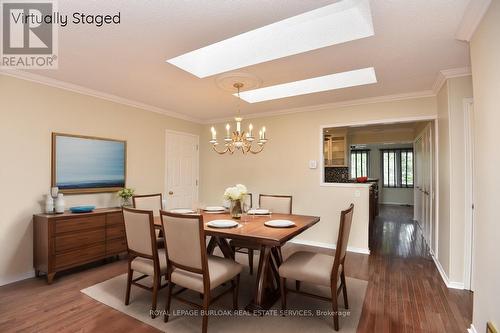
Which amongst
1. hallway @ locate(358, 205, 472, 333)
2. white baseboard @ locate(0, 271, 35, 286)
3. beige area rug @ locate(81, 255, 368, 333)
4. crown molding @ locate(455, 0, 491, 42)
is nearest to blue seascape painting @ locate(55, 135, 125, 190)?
white baseboard @ locate(0, 271, 35, 286)

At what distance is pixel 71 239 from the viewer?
9.94ft

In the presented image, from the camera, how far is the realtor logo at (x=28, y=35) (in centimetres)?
189

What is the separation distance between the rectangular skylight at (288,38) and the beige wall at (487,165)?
76cm

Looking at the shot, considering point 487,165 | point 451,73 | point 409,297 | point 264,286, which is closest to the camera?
point 487,165

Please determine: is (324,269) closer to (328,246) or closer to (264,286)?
(264,286)

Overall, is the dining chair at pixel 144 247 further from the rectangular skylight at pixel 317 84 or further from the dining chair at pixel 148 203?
the rectangular skylight at pixel 317 84

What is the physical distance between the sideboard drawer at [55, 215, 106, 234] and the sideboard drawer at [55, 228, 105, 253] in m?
0.06

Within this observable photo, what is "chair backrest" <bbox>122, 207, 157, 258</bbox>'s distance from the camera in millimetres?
2217

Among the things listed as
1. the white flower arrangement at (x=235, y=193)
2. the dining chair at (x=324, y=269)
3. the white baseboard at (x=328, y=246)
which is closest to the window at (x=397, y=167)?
the white baseboard at (x=328, y=246)

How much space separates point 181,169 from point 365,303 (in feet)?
12.8

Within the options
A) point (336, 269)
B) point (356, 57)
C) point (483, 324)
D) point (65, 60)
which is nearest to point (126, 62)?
point (65, 60)

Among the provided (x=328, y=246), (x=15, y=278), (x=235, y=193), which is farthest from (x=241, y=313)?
(x=15, y=278)

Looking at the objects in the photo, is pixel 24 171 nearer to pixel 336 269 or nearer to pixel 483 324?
pixel 336 269

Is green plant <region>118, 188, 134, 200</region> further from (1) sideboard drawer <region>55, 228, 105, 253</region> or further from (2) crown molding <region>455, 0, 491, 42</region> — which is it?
(2) crown molding <region>455, 0, 491, 42</region>
